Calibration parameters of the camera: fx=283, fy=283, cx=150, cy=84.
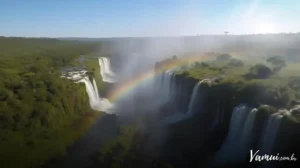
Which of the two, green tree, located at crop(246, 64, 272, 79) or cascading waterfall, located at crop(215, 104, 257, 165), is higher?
green tree, located at crop(246, 64, 272, 79)

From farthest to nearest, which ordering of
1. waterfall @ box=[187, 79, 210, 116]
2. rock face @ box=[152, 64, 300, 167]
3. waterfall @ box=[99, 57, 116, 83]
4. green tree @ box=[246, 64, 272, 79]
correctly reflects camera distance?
waterfall @ box=[99, 57, 116, 83], green tree @ box=[246, 64, 272, 79], waterfall @ box=[187, 79, 210, 116], rock face @ box=[152, 64, 300, 167]

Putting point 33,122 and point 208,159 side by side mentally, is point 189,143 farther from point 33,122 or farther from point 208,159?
point 33,122

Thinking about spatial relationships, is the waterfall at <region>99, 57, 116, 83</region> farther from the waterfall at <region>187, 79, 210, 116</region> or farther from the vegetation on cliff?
the waterfall at <region>187, 79, 210, 116</region>

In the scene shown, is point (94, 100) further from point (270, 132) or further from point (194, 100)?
point (270, 132)

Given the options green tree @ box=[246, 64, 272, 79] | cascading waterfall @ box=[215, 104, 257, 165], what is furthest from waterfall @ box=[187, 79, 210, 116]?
cascading waterfall @ box=[215, 104, 257, 165]

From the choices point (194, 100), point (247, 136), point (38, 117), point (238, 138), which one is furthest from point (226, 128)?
point (38, 117)

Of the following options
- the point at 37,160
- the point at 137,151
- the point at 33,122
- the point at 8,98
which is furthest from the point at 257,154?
the point at 8,98

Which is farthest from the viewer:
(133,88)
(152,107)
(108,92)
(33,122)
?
(133,88)
